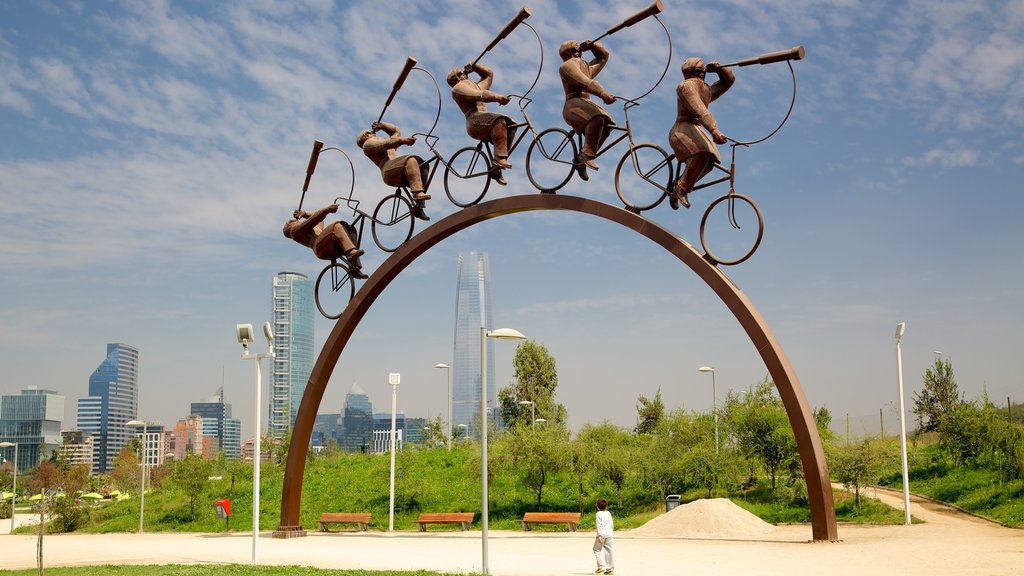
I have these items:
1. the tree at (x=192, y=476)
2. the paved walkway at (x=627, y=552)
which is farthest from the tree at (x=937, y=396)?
the tree at (x=192, y=476)

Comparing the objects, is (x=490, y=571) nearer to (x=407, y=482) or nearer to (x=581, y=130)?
(x=581, y=130)

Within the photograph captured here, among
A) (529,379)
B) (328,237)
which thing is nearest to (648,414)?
(529,379)

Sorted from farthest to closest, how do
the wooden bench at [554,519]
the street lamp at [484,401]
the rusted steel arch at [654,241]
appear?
the wooden bench at [554,519] < the rusted steel arch at [654,241] < the street lamp at [484,401]

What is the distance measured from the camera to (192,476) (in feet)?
102

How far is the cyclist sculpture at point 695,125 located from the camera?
53.9ft

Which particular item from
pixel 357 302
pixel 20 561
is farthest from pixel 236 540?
pixel 357 302

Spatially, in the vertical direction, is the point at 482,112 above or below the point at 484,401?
above

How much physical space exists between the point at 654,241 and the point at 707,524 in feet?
25.9

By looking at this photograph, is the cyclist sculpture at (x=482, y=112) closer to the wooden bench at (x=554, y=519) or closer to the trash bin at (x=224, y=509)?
the wooden bench at (x=554, y=519)

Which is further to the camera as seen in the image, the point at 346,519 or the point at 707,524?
the point at 346,519

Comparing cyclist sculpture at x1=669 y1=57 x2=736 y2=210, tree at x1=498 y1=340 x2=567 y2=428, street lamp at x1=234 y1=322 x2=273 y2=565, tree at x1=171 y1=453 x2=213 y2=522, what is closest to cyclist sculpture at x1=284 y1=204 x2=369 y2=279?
street lamp at x1=234 y1=322 x2=273 y2=565

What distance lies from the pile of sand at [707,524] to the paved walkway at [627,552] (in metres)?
0.64

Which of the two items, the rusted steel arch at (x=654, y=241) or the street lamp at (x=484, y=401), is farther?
the rusted steel arch at (x=654, y=241)

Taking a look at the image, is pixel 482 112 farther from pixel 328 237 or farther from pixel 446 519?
pixel 446 519
